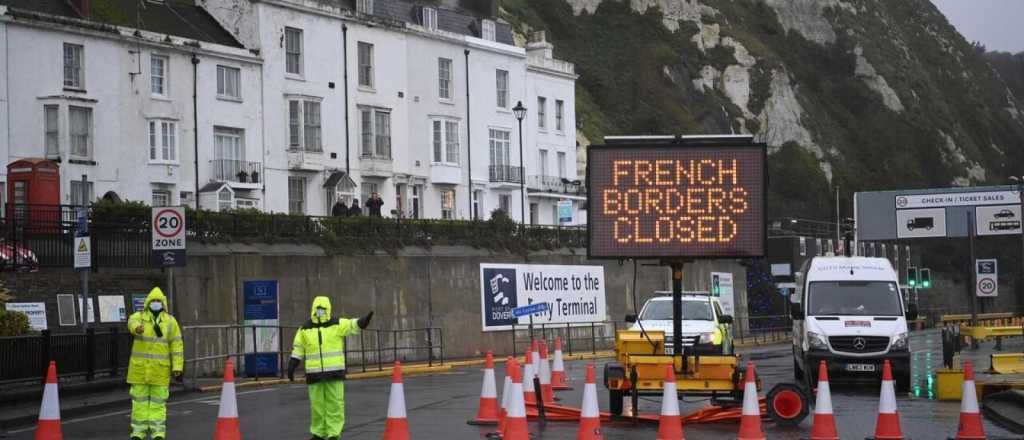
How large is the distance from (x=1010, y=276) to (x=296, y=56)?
264 ft

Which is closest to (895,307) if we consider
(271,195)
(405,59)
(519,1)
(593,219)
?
(593,219)

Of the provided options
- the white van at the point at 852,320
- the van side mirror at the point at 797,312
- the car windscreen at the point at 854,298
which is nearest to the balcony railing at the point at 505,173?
the van side mirror at the point at 797,312

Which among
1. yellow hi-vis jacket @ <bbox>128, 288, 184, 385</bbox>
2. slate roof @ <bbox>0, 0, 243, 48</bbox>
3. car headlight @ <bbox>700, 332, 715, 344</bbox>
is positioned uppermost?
slate roof @ <bbox>0, 0, 243, 48</bbox>

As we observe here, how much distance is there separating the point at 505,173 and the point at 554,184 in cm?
565

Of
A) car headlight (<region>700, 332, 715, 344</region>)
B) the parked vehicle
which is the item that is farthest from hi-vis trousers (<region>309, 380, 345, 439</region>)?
the parked vehicle

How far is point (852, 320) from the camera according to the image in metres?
27.2

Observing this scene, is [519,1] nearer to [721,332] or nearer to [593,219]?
[721,332]

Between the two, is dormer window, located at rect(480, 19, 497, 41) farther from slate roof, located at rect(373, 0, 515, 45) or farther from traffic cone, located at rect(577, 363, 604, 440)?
traffic cone, located at rect(577, 363, 604, 440)

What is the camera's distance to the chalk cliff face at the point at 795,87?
112m

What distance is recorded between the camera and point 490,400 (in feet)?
66.8

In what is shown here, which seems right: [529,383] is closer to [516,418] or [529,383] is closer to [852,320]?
[516,418]

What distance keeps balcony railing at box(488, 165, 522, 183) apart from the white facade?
14.1m

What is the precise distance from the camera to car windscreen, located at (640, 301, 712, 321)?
32.7 meters

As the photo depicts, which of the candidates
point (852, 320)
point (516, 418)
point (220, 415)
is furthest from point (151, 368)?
point (852, 320)
